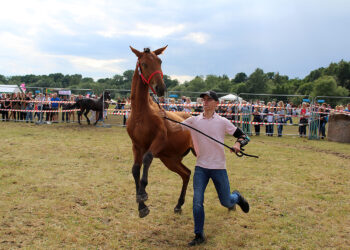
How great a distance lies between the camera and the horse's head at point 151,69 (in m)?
3.86

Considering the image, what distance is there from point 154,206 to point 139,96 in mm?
2070

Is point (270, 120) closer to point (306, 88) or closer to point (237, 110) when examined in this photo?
point (237, 110)

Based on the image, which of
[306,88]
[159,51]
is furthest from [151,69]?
[306,88]

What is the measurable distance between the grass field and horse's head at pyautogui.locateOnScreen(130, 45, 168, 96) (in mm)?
2100

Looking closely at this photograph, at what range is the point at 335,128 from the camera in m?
14.4

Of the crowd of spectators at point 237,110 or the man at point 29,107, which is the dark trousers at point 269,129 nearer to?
the crowd of spectators at point 237,110

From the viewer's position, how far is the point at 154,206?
5.07 metres

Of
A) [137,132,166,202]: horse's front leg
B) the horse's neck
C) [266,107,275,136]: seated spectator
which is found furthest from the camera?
[266,107,275,136]: seated spectator

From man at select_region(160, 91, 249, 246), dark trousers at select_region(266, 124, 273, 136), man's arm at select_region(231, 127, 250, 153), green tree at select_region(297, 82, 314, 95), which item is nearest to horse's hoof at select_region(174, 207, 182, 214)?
man at select_region(160, 91, 249, 246)

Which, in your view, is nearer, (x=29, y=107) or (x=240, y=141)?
(x=240, y=141)

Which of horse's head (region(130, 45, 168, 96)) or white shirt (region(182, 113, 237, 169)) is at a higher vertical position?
horse's head (region(130, 45, 168, 96))

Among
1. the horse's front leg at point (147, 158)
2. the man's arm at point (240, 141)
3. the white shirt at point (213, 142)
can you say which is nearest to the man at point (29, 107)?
the horse's front leg at point (147, 158)

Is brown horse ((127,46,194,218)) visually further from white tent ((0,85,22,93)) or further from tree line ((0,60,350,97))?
white tent ((0,85,22,93))

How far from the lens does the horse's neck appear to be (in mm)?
4164
